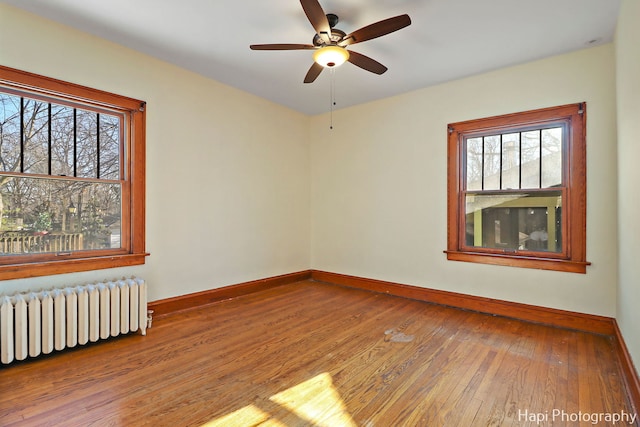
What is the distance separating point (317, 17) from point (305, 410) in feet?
→ 8.88

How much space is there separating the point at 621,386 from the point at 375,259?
299cm

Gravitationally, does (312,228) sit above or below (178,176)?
below

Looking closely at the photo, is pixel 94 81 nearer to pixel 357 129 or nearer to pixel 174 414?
pixel 174 414

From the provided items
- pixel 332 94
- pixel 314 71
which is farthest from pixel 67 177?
pixel 332 94

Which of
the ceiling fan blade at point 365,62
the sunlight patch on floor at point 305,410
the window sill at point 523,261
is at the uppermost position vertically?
the ceiling fan blade at point 365,62

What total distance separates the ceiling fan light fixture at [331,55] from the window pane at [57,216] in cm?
251

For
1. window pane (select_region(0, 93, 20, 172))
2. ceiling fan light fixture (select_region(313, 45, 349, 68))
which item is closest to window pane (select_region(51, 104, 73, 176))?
window pane (select_region(0, 93, 20, 172))

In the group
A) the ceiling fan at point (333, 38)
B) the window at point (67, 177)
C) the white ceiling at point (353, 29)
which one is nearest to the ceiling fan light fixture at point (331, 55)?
the ceiling fan at point (333, 38)

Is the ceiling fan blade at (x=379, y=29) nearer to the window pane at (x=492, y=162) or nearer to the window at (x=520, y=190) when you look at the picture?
the window at (x=520, y=190)

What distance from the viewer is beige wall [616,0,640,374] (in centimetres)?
210

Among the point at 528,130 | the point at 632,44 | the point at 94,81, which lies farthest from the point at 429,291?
the point at 94,81

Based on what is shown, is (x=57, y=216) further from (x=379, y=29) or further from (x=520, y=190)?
(x=520, y=190)

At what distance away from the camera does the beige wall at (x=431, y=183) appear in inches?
126

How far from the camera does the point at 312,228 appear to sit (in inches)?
225
